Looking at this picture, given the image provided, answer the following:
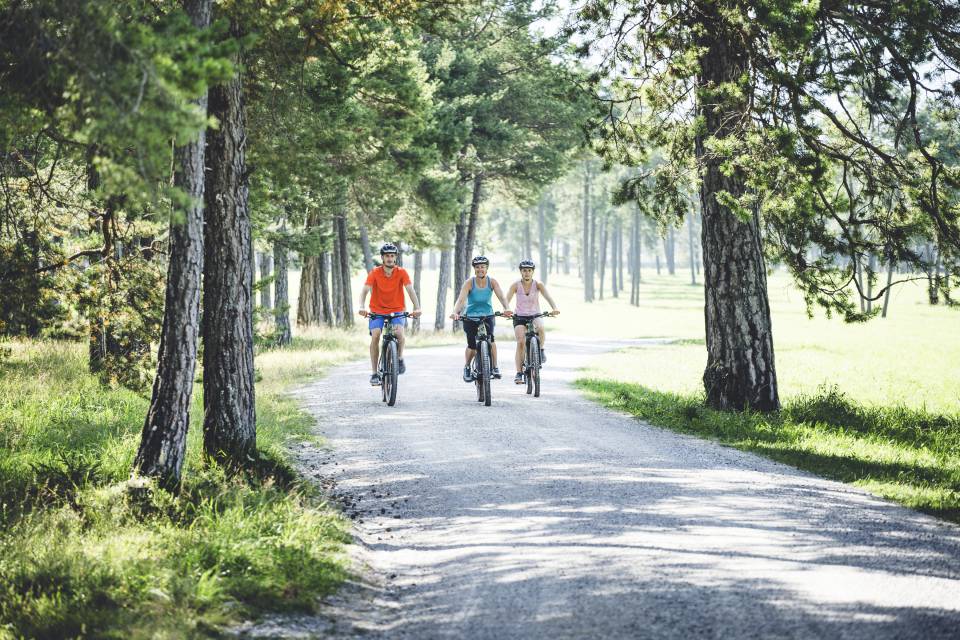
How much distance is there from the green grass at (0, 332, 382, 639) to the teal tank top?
15.5 feet

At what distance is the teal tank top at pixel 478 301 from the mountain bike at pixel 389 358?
1116 millimetres

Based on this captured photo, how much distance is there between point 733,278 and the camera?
33.4ft

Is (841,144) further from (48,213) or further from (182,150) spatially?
(48,213)

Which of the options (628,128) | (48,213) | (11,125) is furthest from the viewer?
(628,128)

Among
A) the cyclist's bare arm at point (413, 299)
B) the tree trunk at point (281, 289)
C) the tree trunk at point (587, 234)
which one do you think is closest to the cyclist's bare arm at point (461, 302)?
the cyclist's bare arm at point (413, 299)

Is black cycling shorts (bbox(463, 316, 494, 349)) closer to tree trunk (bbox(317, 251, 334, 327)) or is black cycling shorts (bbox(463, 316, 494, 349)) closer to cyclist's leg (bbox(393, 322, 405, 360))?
cyclist's leg (bbox(393, 322, 405, 360))

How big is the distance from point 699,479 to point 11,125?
19.7ft

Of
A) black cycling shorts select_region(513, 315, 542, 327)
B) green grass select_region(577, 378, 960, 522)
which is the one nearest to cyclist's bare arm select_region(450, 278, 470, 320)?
black cycling shorts select_region(513, 315, 542, 327)

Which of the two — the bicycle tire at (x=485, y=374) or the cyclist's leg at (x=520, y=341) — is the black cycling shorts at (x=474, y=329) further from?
the cyclist's leg at (x=520, y=341)

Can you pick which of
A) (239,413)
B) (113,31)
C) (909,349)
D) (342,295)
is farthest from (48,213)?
(909,349)

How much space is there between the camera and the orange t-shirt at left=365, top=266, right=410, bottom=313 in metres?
11.7

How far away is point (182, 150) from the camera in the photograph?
5598 millimetres

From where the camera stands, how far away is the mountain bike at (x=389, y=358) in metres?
11.5

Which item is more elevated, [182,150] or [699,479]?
[182,150]
